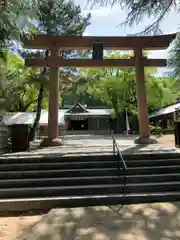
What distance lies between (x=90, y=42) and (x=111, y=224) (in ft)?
25.4

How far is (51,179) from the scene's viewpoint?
5660 millimetres

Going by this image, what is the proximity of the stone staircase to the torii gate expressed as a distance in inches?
135

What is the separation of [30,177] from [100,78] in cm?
2230

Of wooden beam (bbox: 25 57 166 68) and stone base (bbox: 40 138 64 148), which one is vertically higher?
wooden beam (bbox: 25 57 166 68)

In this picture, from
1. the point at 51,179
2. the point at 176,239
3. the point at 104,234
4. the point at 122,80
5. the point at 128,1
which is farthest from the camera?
the point at 122,80

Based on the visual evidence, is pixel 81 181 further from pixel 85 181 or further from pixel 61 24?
pixel 61 24

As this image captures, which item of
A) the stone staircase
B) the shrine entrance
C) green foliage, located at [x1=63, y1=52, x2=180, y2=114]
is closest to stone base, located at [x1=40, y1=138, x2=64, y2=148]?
the stone staircase

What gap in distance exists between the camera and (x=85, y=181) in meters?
5.62

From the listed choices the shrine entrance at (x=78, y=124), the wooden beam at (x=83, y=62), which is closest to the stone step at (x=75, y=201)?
the wooden beam at (x=83, y=62)

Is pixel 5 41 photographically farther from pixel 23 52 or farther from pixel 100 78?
pixel 100 78

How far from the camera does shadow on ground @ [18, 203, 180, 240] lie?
345 cm

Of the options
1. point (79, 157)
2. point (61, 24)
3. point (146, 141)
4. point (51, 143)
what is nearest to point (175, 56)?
point (79, 157)

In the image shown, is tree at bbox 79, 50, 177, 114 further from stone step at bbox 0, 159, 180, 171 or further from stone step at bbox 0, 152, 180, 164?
stone step at bbox 0, 159, 180, 171

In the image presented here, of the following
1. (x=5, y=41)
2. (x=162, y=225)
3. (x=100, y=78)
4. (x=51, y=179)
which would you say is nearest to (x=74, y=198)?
(x=51, y=179)
